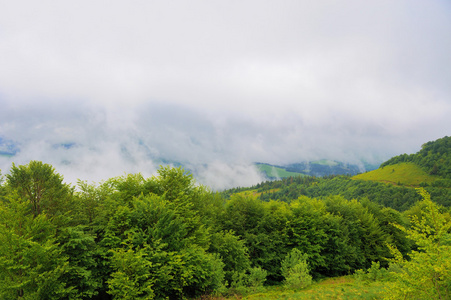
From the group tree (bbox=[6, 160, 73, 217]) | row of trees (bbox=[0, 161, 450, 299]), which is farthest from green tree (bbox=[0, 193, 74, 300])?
tree (bbox=[6, 160, 73, 217])

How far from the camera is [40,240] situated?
23297 millimetres

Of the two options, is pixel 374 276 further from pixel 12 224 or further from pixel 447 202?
pixel 447 202

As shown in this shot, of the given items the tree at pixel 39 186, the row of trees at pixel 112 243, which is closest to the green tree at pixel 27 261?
the row of trees at pixel 112 243

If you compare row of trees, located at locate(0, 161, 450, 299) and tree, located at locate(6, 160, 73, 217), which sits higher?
tree, located at locate(6, 160, 73, 217)

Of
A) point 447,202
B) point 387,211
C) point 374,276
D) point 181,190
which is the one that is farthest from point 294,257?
point 447,202

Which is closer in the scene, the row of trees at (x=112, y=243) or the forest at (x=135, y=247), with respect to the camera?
the forest at (x=135, y=247)

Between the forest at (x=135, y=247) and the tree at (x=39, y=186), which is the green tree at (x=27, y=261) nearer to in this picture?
the forest at (x=135, y=247)

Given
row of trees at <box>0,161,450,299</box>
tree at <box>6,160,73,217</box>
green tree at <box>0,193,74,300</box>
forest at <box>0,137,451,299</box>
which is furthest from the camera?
tree at <box>6,160,73,217</box>

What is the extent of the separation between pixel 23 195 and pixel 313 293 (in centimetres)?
3369

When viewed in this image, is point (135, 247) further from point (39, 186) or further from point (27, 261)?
point (39, 186)

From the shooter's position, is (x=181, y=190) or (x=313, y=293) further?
(x=181, y=190)

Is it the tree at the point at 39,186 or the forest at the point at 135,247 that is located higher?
the tree at the point at 39,186

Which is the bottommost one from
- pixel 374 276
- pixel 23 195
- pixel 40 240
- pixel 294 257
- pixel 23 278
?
pixel 374 276

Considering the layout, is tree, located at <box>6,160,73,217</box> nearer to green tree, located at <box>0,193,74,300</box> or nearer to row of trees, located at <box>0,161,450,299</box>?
row of trees, located at <box>0,161,450,299</box>
